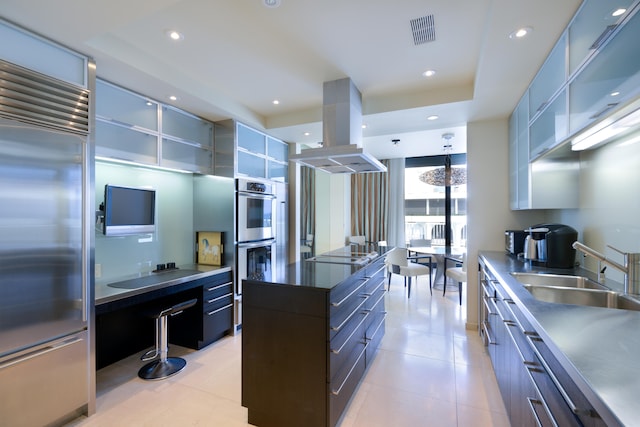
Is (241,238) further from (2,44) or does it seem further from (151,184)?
(2,44)

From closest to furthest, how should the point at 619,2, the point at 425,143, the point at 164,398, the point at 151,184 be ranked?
the point at 619,2 < the point at 164,398 < the point at 151,184 < the point at 425,143

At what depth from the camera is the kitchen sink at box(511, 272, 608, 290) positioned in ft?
6.58

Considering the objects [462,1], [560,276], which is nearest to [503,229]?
[560,276]

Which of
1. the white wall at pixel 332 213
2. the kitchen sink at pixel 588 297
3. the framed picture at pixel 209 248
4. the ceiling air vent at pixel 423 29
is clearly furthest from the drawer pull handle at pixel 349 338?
the white wall at pixel 332 213

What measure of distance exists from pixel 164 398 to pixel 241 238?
1.73 metres

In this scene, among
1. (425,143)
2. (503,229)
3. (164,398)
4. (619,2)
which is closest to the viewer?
(619,2)

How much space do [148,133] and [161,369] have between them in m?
2.21

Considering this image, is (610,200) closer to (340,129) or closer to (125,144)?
(340,129)

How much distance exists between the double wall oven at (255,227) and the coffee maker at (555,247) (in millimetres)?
2666

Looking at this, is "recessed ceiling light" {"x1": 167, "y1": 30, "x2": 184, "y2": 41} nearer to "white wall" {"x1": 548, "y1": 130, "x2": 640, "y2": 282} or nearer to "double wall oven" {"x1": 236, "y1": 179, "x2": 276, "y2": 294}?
"double wall oven" {"x1": 236, "y1": 179, "x2": 276, "y2": 294}

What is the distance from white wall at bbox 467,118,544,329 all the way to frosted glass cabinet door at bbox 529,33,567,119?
40.2 inches

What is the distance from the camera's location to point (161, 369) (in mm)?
2654

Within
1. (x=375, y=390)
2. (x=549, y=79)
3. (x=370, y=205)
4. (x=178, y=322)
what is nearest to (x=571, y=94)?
(x=549, y=79)

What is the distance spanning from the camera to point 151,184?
3.18 metres
